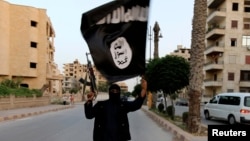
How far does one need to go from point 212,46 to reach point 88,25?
61615 millimetres

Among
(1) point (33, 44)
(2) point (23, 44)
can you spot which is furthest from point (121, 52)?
(1) point (33, 44)

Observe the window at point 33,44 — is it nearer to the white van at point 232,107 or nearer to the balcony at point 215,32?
the balcony at point 215,32

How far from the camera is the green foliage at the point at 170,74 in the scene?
76.3 ft

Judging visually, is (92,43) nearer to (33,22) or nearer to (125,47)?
(125,47)

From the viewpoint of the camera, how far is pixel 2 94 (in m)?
33.7

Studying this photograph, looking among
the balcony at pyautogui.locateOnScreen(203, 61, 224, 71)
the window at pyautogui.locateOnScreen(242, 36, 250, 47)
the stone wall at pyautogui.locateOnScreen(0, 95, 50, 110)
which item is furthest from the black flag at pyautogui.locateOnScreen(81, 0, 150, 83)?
the window at pyautogui.locateOnScreen(242, 36, 250, 47)

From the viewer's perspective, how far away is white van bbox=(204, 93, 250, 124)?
19.3 m

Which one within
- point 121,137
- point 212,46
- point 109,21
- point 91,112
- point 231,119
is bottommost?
point 231,119

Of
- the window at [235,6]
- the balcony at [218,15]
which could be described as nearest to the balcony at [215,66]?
the balcony at [218,15]

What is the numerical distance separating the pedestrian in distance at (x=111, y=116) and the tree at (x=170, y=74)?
1816cm

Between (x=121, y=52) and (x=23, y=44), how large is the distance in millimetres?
56759

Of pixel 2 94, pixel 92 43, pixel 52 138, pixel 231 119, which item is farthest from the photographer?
pixel 2 94

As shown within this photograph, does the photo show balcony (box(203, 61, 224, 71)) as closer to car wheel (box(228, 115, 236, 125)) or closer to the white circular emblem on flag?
car wheel (box(228, 115, 236, 125))

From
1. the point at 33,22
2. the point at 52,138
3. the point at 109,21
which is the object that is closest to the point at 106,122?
the point at 109,21
